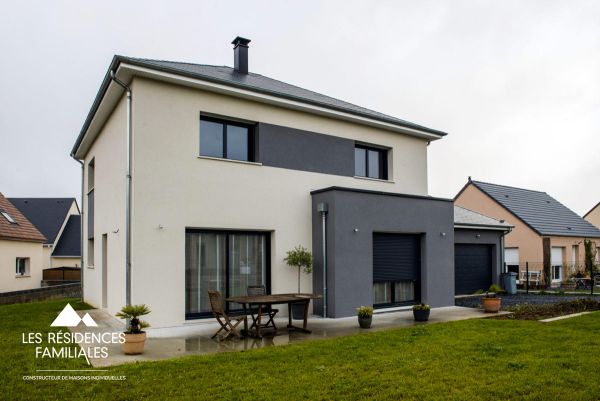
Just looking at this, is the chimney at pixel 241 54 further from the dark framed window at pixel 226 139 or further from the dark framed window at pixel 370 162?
the dark framed window at pixel 370 162

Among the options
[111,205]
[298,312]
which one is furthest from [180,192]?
[298,312]

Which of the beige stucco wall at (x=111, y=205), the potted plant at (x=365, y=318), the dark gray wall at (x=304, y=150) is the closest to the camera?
the potted plant at (x=365, y=318)

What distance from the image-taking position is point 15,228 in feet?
81.7

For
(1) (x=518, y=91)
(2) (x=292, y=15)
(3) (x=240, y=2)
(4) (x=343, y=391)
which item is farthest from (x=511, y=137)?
(4) (x=343, y=391)

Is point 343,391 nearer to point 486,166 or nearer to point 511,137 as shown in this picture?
point 511,137

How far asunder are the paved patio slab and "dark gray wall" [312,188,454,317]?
70 centimetres

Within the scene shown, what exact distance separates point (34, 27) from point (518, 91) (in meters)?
16.1

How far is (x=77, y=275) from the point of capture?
30734 millimetres

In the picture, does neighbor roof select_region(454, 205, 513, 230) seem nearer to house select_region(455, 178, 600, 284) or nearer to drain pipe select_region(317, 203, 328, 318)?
house select_region(455, 178, 600, 284)

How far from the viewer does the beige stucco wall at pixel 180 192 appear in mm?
10422

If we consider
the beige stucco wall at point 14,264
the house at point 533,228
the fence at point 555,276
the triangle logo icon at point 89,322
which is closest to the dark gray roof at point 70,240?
the beige stucco wall at point 14,264

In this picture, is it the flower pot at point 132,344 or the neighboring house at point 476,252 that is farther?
the neighboring house at point 476,252

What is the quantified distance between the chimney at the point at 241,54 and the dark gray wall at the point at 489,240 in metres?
9.87

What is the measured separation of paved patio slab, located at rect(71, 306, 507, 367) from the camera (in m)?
7.93
